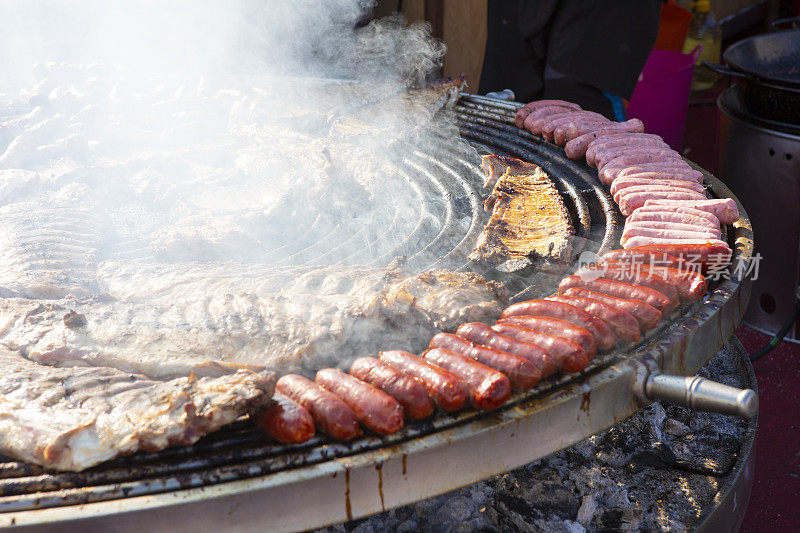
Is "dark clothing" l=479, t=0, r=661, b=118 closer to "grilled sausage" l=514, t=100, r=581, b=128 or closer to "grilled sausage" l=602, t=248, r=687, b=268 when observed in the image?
"grilled sausage" l=514, t=100, r=581, b=128

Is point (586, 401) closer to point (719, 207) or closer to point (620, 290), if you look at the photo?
point (620, 290)

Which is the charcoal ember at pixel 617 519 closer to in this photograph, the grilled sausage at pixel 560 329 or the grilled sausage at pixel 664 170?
the grilled sausage at pixel 560 329

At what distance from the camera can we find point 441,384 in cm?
221

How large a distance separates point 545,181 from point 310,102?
7.24 ft

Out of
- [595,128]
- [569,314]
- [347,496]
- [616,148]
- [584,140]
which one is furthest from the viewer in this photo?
[595,128]

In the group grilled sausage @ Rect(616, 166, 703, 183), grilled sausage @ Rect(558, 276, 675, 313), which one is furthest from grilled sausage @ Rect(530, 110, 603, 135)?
grilled sausage @ Rect(558, 276, 675, 313)

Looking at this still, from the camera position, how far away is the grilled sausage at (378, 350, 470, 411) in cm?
219

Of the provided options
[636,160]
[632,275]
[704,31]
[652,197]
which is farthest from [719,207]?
[704,31]

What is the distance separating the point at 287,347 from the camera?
251cm

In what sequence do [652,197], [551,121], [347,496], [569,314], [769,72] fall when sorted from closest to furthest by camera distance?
[347,496] < [569,314] < [652,197] < [551,121] < [769,72]

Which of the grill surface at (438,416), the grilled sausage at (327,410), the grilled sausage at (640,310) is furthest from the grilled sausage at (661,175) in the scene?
the grilled sausage at (327,410)

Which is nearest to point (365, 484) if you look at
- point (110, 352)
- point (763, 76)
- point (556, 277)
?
point (110, 352)

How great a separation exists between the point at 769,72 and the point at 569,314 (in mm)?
4841

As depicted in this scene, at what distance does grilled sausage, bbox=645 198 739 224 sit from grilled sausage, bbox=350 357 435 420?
1.86m
